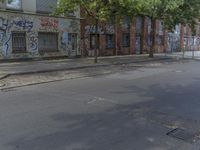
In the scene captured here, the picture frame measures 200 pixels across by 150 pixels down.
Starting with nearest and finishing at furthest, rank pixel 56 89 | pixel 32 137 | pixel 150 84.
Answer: pixel 32 137 < pixel 56 89 < pixel 150 84

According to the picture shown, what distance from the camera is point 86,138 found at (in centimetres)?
550

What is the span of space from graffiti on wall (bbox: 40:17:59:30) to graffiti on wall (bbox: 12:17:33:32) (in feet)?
3.41

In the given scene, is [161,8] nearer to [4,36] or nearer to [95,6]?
[95,6]

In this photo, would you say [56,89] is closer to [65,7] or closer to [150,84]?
[150,84]

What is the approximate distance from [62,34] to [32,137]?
19.9 m

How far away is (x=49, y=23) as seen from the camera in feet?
77.4

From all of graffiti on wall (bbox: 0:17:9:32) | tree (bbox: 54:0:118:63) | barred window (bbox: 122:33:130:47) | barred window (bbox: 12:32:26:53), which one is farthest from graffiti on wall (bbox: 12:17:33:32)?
barred window (bbox: 122:33:130:47)

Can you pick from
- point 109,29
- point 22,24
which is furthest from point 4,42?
point 109,29

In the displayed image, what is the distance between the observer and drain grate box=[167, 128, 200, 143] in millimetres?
5719

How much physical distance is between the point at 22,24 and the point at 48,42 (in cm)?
282

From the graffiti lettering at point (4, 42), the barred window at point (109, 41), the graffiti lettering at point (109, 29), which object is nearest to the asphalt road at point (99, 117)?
the graffiti lettering at point (4, 42)

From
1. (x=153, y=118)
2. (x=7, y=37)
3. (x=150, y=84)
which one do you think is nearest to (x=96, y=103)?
(x=153, y=118)

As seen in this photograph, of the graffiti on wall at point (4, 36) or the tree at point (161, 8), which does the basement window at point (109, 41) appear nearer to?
the tree at point (161, 8)

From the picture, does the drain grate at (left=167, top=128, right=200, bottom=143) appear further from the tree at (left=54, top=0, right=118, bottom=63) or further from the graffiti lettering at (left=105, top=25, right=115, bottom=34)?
the graffiti lettering at (left=105, top=25, right=115, bottom=34)
